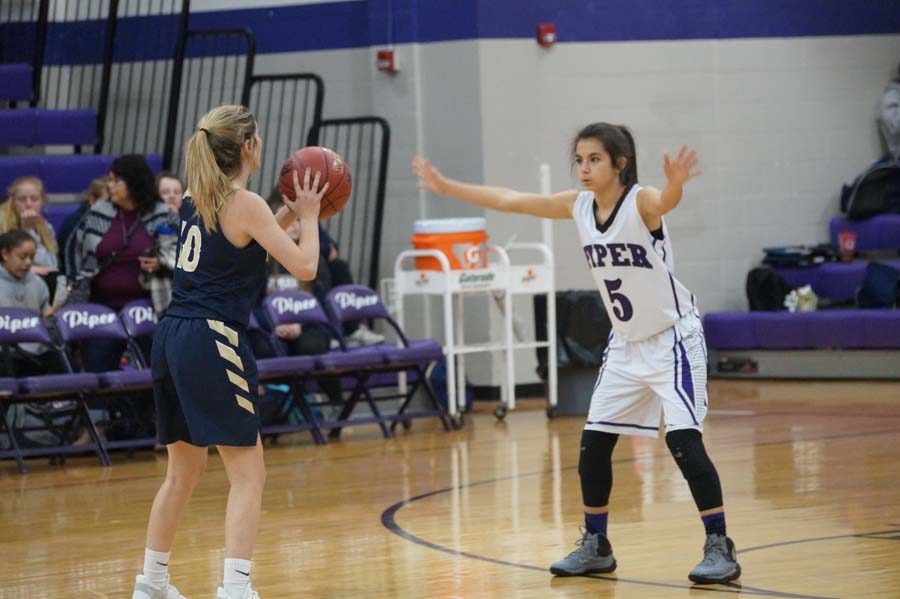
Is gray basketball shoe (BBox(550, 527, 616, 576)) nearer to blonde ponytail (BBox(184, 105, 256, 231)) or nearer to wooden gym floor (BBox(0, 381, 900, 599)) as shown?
wooden gym floor (BBox(0, 381, 900, 599))

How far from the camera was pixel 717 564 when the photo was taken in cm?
521

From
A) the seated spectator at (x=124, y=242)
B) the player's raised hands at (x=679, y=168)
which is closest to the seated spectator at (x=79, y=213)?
the seated spectator at (x=124, y=242)

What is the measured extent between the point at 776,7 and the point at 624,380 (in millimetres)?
7838

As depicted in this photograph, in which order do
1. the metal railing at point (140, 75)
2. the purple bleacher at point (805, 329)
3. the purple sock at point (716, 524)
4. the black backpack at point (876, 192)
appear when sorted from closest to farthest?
the purple sock at point (716, 524) < the purple bleacher at point (805, 329) < the black backpack at point (876, 192) < the metal railing at point (140, 75)

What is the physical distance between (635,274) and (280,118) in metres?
7.20

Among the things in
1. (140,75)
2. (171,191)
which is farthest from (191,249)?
(140,75)

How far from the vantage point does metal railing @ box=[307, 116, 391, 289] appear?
38.3 ft

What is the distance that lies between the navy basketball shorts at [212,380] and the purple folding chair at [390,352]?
15.4 ft

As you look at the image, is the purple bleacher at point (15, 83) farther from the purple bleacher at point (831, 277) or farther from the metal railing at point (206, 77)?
the purple bleacher at point (831, 277)

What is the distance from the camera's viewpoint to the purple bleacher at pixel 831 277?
12141mm

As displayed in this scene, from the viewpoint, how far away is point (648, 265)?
17.8 feet

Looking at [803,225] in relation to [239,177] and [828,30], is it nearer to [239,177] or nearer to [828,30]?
[828,30]

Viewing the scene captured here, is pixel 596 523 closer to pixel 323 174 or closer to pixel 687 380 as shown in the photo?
pixel 687 380

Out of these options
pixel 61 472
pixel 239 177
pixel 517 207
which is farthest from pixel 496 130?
pixel 239 177
